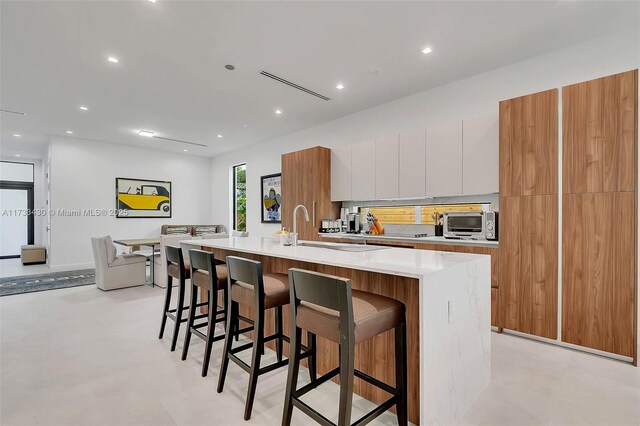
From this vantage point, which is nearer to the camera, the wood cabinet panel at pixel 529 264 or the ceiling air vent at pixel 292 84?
the wood cabinet panel at pixel 529 264

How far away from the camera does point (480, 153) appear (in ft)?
11.4

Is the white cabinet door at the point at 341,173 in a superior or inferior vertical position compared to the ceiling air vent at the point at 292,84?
inferior

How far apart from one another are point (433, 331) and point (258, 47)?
2.98 meters

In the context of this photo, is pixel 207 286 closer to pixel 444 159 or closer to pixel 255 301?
pixel 255 301

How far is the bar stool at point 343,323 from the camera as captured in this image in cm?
142

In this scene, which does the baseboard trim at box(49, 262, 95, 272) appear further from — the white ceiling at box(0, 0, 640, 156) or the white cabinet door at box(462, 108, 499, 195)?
the white cabinet door at box(462, 108, 499, 195)

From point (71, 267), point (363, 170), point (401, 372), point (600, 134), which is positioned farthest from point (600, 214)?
point (71, 267)

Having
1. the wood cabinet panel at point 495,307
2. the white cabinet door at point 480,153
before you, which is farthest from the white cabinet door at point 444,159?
the wood cabinet panel at point 495,307

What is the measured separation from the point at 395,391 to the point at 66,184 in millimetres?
7912

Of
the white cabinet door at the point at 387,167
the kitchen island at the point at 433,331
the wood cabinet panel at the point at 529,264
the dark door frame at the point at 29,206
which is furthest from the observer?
the dark door frame at the point at 29,206

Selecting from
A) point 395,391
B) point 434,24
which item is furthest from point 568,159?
point 395,391

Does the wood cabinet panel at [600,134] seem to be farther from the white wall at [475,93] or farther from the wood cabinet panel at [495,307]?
the wood cabinet panel at [495,307]

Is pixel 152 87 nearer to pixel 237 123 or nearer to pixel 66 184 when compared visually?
pixel 237 123

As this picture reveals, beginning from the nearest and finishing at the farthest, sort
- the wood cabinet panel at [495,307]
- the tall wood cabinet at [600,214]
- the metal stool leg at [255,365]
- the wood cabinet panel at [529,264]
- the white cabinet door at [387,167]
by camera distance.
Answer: the metal stool leg at [255,365]
the tall wood cabinet at [600,214]
the wood cabinet panel at [529,264]
the wood cabinet panel at [495,307]
the white cabinet door at [387,167]
